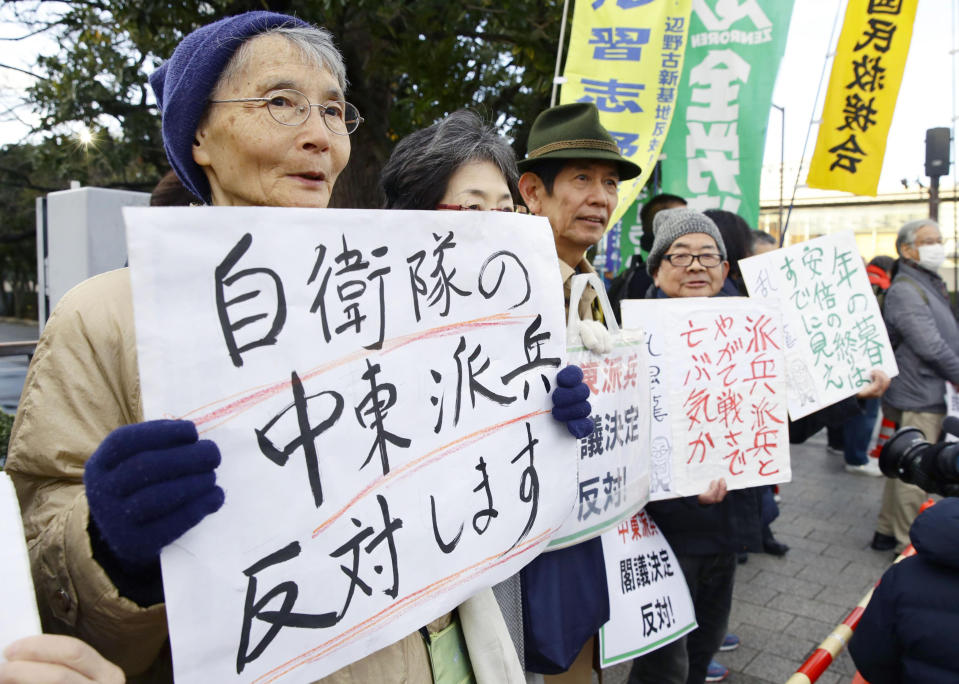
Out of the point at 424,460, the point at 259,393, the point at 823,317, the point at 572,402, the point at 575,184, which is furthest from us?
the point at 823,317

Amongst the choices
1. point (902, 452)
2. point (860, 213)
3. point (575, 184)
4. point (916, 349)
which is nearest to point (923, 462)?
point (902, 452)

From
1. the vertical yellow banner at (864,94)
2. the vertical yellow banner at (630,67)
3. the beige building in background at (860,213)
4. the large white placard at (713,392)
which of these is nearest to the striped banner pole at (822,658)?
the large white placard at (713,392)

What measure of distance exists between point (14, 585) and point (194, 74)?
778mm

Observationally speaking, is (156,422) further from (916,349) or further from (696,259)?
(916,349)

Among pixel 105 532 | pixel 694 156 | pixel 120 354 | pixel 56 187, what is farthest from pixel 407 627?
pixel 56 187

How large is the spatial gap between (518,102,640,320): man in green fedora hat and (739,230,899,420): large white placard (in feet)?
3.02

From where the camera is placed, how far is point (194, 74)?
104cm

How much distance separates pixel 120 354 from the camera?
35.7 inches

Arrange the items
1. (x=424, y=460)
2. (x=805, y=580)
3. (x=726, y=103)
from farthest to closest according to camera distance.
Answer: (x=726, y=103) → (x=805, y=580) → (x=424, y=460)

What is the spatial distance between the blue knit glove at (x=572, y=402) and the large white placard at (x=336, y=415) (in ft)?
0.16

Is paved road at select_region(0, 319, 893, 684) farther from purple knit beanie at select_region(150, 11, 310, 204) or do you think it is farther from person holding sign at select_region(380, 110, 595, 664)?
purple knit beanie at select_region(150, 11, 310, 204)

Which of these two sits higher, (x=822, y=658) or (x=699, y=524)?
(x=699, y=524)

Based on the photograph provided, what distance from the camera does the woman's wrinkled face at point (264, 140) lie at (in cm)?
106

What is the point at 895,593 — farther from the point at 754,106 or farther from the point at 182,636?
the point at 754,106
